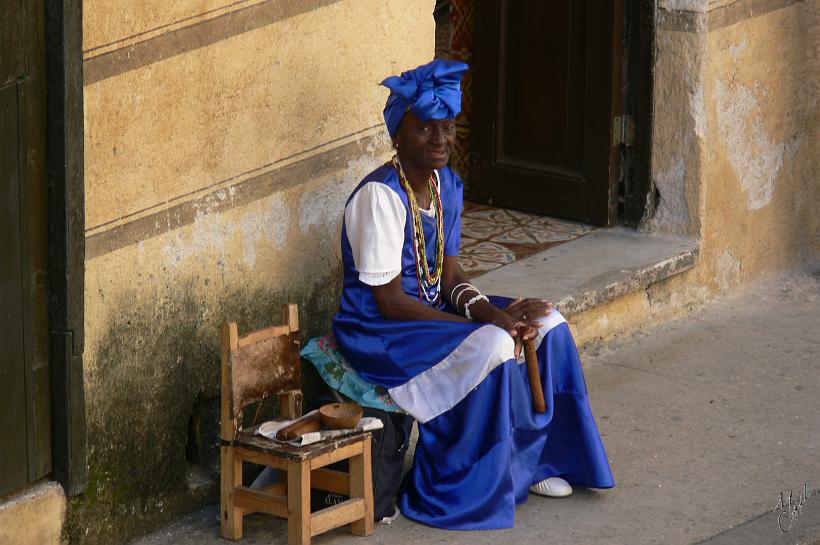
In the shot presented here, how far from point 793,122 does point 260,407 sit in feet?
12.1

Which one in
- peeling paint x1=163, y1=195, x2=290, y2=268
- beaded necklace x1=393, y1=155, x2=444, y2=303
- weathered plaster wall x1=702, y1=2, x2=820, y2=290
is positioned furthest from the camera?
weathered plaster wall x1=702, y1=2, x2=820, y2=290

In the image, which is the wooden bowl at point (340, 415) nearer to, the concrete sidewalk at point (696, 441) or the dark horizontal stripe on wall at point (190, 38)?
the concrete sidewalk at point (696, 441)

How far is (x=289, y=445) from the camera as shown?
4629 millimetres

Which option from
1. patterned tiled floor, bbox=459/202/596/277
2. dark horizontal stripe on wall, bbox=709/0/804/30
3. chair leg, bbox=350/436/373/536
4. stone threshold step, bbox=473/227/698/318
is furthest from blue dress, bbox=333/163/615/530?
dark horizontal stripe on wall, bbox=709/0/804/30

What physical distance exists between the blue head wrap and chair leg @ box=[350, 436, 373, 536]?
104 cm

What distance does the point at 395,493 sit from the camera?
198 inches

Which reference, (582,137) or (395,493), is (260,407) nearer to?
(395,493)

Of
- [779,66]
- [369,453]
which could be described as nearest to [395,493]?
[369,453]

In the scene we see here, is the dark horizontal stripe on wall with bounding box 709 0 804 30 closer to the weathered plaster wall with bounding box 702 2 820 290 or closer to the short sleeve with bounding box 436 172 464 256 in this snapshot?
the weathered plaster wall with bounding box 702 2 820 290

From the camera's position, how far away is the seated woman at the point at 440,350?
4855 mm

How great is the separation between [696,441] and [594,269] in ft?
4.23

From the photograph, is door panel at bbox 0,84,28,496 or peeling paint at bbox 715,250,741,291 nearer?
door panel at bbox 0,84,28,496

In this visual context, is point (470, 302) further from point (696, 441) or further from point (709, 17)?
point (709, 17)

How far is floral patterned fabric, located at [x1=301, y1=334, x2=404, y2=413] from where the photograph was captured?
496 centimetres
